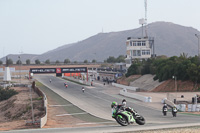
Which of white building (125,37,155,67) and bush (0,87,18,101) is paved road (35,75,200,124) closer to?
bush (0,87,18,101)

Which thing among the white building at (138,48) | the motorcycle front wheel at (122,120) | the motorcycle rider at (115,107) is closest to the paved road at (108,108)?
the motorcycle front wheel at (122,120)

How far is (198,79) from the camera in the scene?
56.1 m

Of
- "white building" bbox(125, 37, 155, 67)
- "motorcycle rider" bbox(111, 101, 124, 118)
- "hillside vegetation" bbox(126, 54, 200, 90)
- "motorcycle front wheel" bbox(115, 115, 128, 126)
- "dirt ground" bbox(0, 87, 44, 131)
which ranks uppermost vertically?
"white building" bbox(125, 37, 155, 67)

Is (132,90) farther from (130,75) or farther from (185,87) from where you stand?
(130,75)

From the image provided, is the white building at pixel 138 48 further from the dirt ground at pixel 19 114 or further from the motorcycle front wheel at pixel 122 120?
the motorcycle front wheel at pixel 122 120

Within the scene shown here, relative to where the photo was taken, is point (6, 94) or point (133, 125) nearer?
point (133, 125)

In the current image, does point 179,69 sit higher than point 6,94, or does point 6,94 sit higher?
point 179,69

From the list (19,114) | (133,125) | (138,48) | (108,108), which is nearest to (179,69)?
(108,108)

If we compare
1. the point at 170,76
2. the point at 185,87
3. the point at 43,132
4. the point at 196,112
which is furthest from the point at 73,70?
the point at 43,132

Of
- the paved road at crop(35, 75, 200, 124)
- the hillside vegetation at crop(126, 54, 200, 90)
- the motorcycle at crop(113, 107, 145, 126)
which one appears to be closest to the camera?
the motorcycle at crop(113, 107, 145, 126)

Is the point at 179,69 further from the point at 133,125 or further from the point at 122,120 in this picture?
the point at 122,120

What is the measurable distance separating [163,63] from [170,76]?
6.85 m

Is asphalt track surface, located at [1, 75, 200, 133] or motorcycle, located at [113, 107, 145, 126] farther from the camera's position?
asphalt track surface, located at [1, 75, 200, 133]

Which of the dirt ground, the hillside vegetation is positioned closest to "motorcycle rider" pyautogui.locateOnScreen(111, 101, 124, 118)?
the dirt ground
